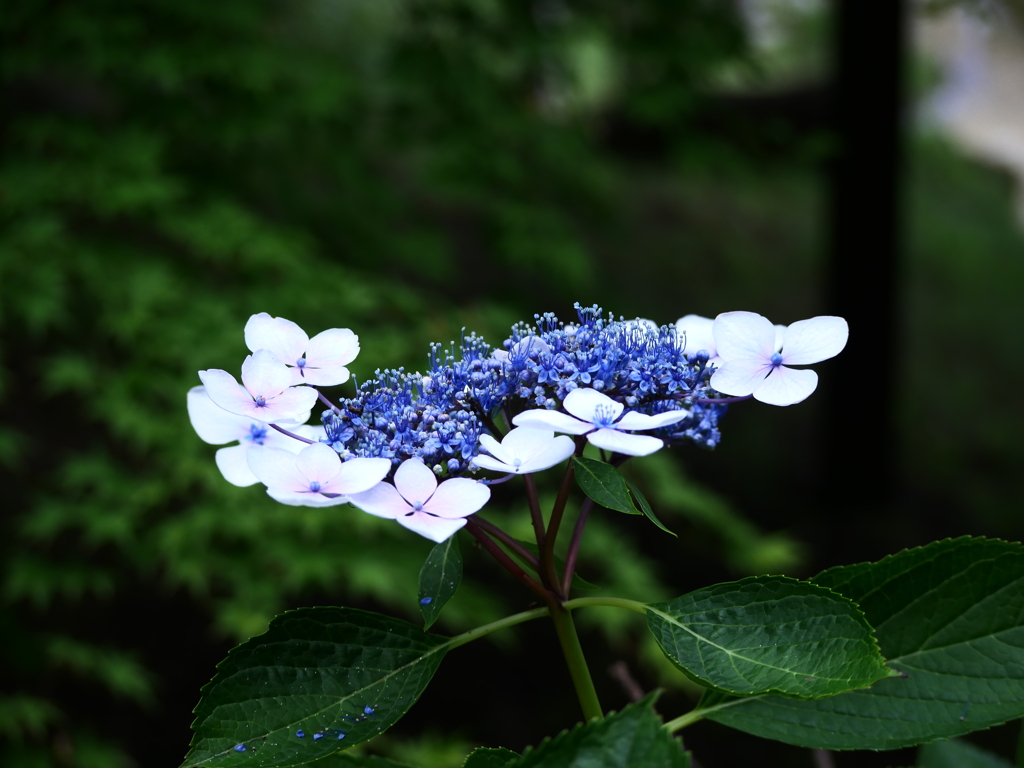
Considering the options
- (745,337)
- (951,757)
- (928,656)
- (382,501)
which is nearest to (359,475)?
(382,501)

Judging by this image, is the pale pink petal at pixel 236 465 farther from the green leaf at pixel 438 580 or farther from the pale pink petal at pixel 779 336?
the pale pink petal at pixel 779 336

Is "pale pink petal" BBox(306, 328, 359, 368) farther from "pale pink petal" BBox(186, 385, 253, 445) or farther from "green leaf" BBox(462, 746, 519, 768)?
"green leaf" BBox(462, 746, 519, 768)

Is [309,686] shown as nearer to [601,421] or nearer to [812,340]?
[601,421]

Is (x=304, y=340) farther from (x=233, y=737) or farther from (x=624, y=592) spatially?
(x=624, y=592)

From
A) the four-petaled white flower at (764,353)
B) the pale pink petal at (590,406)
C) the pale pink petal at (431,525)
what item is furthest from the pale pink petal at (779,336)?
the pale pink petal at (431,525)

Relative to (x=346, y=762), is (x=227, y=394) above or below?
above

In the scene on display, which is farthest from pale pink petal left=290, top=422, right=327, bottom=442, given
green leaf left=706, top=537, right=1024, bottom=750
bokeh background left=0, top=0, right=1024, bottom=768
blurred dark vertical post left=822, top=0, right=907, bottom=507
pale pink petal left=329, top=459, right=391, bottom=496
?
blurred dark vertical post left=822, top=0, right=907, bottom=507
